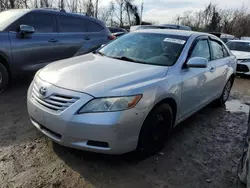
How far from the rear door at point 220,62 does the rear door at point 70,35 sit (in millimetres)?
3207

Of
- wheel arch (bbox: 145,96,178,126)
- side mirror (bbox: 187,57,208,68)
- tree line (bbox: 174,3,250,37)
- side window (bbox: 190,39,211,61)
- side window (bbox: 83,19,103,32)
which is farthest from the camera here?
tree line (bbox: 174,3,250,37)

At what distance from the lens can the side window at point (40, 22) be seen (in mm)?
5199

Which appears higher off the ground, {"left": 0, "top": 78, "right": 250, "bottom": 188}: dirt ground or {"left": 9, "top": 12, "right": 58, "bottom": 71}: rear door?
{"left": 9, "top": 12, "right": 58, "bottom": 71}: rear door

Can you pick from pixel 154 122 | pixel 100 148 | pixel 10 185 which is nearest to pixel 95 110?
pixel 100 148

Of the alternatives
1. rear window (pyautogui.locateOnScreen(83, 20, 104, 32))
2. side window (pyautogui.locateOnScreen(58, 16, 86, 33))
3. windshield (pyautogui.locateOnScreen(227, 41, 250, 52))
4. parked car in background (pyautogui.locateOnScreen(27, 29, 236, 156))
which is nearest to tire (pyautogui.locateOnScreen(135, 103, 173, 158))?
parked car in background (pyautogui.locateOnScreen(27, 29, 236, 156))

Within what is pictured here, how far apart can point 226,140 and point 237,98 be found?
9.95ft

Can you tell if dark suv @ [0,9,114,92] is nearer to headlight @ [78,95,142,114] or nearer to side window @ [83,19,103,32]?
side window @ [83,19,103,32]

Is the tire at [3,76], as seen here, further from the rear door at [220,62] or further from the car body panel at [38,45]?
the rear door at [220,62]

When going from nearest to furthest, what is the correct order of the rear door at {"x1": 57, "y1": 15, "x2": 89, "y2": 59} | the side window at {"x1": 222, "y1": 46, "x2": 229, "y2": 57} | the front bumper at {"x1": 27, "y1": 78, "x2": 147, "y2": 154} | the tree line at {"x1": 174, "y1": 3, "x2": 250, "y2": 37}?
1. the front bumper at {"x1": 27, "y1": 78, "x2": 147, "y2": 154}
2. the side window at {"x1": 222, "y1": 46, "x2": 229, "y2": 57}
3. the rear door at {"x1": 57, "y1": 15, "x2": 89, "y2": 59}
4. the tree line at {"x1": 174, "y1": 3, "x2": 250, "y2": 37}

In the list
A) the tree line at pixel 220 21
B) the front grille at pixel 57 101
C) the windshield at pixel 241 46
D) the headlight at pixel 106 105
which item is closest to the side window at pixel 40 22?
the front grille at pixel 57 101

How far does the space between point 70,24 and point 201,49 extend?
343 cm

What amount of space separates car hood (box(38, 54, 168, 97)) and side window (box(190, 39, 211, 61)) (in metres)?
0.88

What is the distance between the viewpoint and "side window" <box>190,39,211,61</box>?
12.7ft

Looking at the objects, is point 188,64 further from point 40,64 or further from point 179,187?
point 40,64
